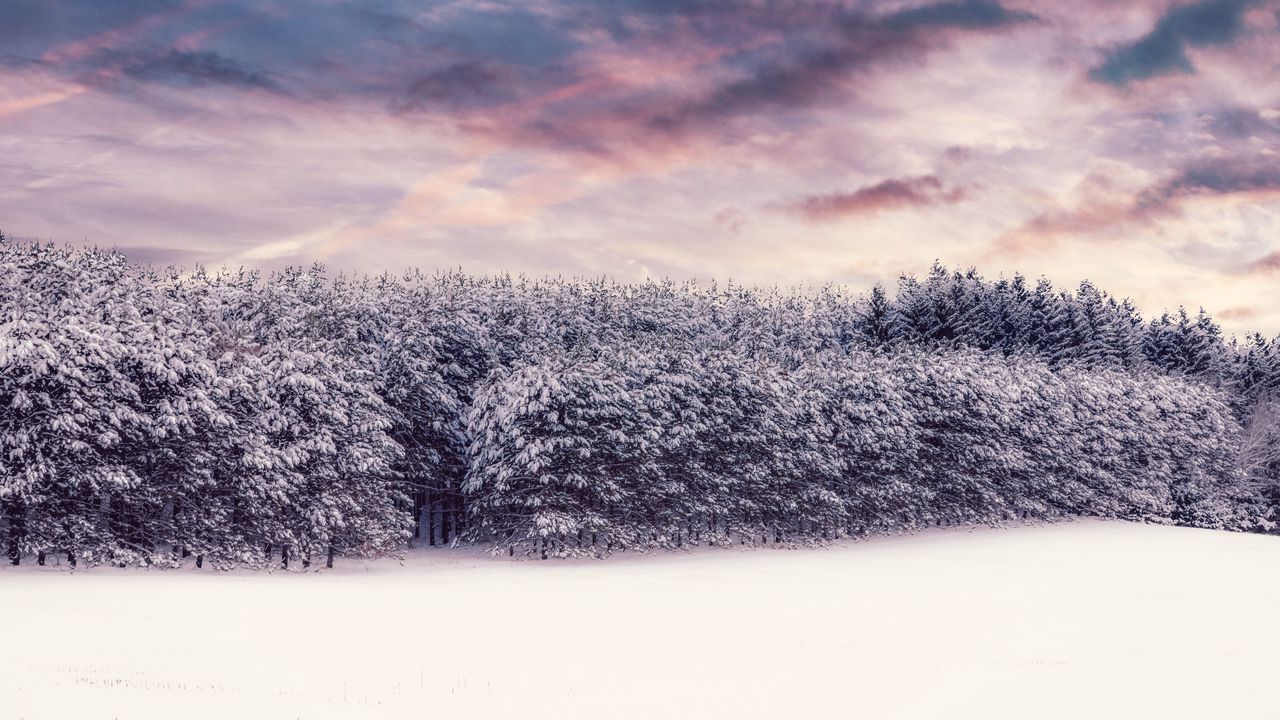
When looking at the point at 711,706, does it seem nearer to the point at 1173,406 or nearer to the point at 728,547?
the point at 728,547

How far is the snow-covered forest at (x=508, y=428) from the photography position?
3181 centimetres

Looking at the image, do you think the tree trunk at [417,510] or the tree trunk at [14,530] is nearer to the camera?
the tree trunk at [14,530]

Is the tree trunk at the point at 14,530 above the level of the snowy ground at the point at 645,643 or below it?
above

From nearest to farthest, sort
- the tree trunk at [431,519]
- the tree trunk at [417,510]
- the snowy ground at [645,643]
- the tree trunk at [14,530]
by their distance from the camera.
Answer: the snowy ground at [645,643] → the tree trunk at [14,530] → the tree trunk at [431,519] → the tree trunk at [417,510]

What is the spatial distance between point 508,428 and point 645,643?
2071 centimetres

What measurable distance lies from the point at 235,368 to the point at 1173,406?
54770mm

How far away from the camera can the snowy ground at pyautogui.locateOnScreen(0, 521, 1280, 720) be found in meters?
15.0

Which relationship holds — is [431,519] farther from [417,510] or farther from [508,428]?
[508,428]

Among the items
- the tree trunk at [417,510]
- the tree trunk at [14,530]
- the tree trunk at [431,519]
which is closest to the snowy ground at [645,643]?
the tree trunk at [14,530]

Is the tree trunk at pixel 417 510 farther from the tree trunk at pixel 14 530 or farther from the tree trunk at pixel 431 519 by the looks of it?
the tree trunk at pixel 14 530

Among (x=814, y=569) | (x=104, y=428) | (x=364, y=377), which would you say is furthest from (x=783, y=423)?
(x=104, y=428)

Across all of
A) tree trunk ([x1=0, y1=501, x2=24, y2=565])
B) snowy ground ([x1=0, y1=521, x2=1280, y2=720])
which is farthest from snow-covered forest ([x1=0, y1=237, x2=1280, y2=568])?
snowy ground ([x1=0, y1=521, x2=1280, y2=720])

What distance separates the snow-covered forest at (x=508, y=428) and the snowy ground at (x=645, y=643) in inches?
120

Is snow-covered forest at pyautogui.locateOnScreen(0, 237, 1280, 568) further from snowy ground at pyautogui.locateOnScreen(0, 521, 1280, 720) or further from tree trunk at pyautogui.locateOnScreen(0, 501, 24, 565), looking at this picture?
A: snowy ground at pyautogui.locateOnScreen(0, 521, 1280, 720)
